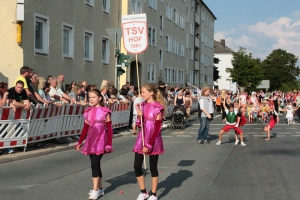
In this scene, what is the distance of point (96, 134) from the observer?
7.23 meters

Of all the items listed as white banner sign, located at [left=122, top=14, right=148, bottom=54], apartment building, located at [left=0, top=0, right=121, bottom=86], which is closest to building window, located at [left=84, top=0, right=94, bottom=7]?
apartment building, located at [left=0, top=0, right=121, bottom=86]

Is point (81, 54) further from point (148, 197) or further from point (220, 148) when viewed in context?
point (148, 197)

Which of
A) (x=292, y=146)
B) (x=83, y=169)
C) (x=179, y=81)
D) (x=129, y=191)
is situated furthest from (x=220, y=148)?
(x=179, y=81)

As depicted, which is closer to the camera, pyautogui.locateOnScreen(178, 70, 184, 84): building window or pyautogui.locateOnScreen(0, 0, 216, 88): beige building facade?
pyautogui.locateOnScreen(0, 0, 216, 88): beige building facade

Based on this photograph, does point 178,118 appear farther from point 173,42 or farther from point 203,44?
point 203,44

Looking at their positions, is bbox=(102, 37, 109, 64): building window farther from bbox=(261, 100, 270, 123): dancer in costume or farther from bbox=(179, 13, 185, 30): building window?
bbox=(179, 13, 185, 30): building window

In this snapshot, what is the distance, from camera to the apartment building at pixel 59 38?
19.5 m

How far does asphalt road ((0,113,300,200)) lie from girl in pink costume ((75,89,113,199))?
42cm

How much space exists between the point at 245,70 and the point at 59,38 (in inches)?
2200

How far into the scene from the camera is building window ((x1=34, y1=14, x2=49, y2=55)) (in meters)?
21.0

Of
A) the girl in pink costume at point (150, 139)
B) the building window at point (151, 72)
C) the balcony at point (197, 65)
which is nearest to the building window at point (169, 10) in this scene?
the building window at point (151, 72)

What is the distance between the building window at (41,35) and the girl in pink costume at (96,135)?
1419 centimetres

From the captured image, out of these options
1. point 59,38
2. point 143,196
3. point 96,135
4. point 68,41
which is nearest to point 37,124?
point 96,135

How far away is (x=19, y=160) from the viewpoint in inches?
450
